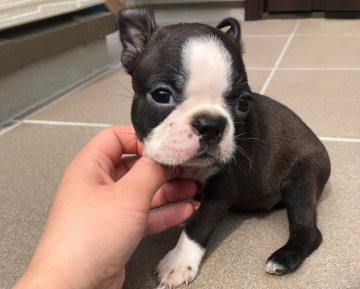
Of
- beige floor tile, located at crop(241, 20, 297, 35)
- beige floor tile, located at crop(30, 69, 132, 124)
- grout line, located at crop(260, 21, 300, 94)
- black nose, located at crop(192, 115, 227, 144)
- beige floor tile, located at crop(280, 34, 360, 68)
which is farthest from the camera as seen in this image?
beige floor tile, located at crop(241, 20, 297, 35)

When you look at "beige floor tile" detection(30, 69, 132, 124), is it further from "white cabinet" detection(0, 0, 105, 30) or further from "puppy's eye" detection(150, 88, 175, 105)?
"puppy's eye" detection(150, 88, 175, 105)

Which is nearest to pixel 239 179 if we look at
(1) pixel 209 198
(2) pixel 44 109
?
(1) pixel 209 198

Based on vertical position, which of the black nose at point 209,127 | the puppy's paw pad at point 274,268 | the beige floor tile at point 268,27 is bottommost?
the beige floor tile at point 268,27

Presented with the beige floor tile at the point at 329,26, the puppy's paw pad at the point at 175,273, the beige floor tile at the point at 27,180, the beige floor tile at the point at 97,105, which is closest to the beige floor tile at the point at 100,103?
the beige floor tile at the point at 97,105

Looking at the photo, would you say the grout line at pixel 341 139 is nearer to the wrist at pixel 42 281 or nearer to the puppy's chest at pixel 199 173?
the puppy's chest at pixel 199 173

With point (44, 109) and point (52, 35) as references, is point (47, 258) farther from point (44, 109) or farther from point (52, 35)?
point (52, 35)

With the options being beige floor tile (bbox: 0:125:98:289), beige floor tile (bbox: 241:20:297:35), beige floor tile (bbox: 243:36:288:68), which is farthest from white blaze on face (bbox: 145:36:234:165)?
beige floor tile (bbox: 241:20:297:35)
